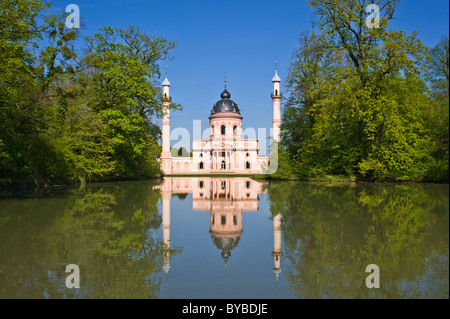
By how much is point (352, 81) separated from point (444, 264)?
18.1 m

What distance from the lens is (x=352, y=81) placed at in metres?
21.1

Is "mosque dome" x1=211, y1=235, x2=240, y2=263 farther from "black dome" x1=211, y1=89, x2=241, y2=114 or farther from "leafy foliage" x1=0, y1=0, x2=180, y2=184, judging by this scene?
"black dome" x1=211, y1=89, x2=241, y2=114

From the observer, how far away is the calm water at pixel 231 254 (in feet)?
13.1

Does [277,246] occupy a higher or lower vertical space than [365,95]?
lower

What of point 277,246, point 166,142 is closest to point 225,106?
point 166,142

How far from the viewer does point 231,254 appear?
570cm

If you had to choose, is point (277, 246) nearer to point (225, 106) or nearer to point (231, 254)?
point (231, 254)

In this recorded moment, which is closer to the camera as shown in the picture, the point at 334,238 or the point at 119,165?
the point at 334,238

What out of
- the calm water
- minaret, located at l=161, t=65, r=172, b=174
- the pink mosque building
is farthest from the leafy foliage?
the pink mosque building

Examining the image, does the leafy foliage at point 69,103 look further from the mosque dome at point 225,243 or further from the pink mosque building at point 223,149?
the pink mosque building at point 223,149

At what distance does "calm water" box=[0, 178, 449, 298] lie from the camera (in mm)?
3986

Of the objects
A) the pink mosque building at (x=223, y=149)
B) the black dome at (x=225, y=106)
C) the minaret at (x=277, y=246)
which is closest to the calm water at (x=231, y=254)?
the minaret at (x=277, y=246)
